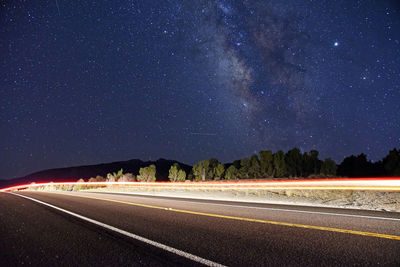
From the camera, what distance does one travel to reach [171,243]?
3691 millimetres

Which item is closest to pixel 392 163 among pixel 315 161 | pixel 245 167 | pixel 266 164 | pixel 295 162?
pixel 315 161

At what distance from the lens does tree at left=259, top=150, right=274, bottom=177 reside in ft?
305

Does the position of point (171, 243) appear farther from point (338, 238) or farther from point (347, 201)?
point (347, 201)

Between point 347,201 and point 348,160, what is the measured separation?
360 ft

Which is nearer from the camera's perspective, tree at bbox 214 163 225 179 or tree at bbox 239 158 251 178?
tree at bbox 239 158 251 178

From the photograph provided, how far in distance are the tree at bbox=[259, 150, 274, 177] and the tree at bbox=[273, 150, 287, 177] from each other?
1705 mm

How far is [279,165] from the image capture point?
92125mm

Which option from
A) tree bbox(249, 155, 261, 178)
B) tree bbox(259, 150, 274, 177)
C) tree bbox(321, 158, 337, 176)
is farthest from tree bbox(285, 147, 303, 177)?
tree bbox(249, 155, 261, 178)

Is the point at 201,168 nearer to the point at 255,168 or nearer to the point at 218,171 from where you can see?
the point at 218,171

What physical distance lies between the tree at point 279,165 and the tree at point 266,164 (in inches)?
67.1

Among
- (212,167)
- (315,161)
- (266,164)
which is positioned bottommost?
(212,167)

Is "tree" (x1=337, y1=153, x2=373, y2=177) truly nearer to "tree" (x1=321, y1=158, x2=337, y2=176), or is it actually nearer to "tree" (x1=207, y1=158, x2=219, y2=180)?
"tree" (x1=321, y1=158, x2=337, y2=176)

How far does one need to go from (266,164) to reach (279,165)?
4.90 metres

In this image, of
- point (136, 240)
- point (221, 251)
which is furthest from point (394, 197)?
point (136, 240)
